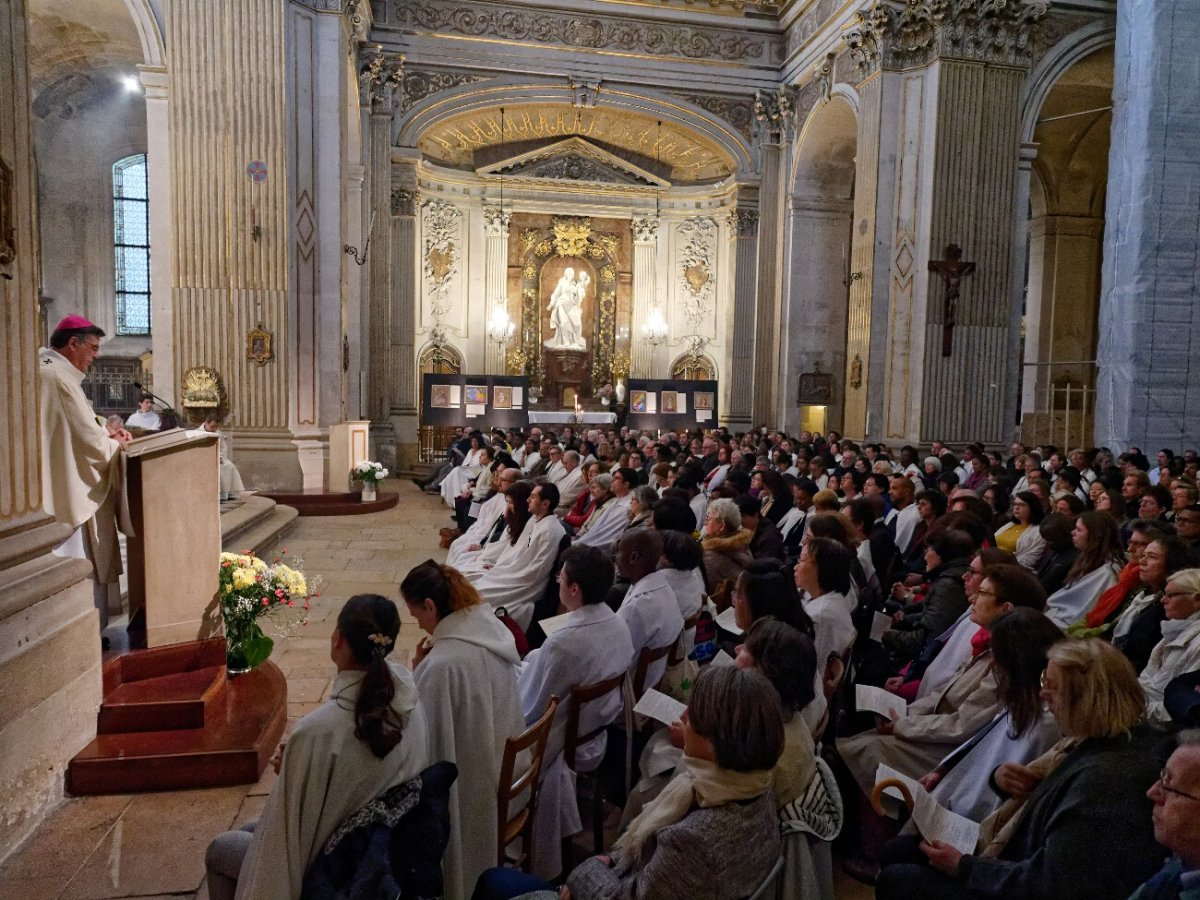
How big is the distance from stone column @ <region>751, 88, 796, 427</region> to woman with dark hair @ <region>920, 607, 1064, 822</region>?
14.7 meters

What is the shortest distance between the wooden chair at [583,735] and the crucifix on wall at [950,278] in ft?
35.5

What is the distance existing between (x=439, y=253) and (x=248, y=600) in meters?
16.8

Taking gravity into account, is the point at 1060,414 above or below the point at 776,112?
below

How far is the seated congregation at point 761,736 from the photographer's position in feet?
6.21

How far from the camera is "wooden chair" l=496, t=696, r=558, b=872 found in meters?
2.50

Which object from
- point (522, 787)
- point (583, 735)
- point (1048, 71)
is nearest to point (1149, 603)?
point (583, 735)

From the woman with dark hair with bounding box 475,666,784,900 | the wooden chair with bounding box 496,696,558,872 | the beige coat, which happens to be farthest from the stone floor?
the woman with dark hair with bounding box 475,666,784,900

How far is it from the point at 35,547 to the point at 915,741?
3357 mm

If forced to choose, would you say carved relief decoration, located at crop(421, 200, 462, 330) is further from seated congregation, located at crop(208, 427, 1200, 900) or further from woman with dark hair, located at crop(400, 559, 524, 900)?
woman with dark hair, located at crop(400, 559, 524, 900)

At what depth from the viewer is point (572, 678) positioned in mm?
3119

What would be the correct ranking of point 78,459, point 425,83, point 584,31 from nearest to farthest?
point 78,459 → point 425,83 → point 584,31

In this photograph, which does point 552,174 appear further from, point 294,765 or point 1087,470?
point 294,765

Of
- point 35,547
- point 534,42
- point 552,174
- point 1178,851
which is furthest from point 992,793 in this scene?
point 552,174

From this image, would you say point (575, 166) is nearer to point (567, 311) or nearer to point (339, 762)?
point (567, 311)
